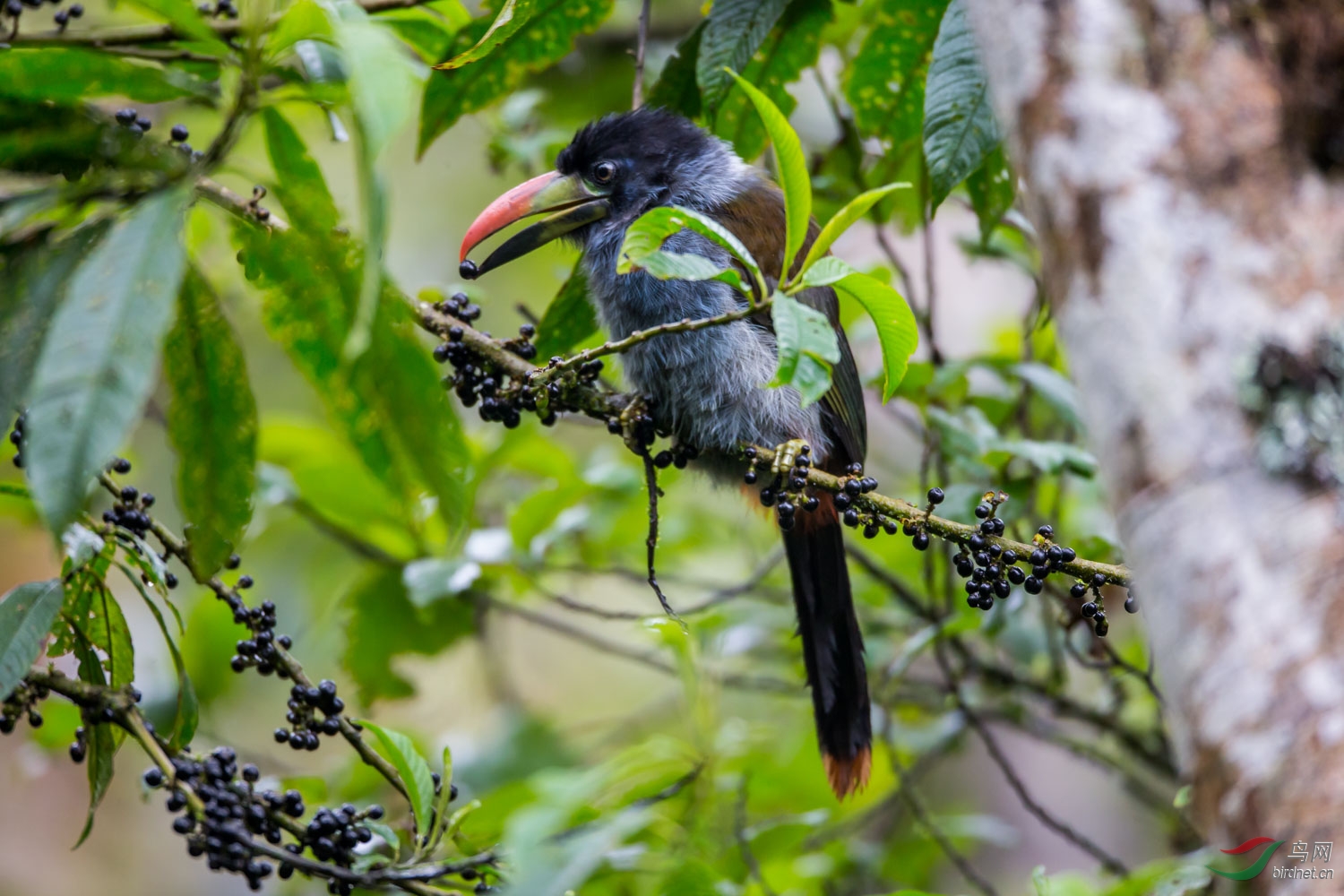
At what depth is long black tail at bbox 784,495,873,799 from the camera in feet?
9.03

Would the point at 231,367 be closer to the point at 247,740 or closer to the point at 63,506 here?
the point at 63,506

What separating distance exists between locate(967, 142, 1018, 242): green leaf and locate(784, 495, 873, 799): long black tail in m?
0.80

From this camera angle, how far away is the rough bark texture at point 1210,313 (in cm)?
99

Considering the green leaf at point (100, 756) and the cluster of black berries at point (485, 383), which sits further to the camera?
the cluster of black berries at point (485, 383)

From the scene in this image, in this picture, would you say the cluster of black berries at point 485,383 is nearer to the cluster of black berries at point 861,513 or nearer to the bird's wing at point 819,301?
the cluster of black berries at point 861,513

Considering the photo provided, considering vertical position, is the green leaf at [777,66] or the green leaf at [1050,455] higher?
the green leaf at [777,66]

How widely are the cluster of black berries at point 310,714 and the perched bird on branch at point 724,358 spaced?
3.80 feet

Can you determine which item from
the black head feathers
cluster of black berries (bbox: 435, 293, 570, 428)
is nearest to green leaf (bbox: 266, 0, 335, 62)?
cluster of black berries (bbox: 435, 293, 570, 428)

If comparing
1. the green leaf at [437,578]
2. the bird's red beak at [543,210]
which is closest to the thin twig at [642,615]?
the green leaf at [437,578]

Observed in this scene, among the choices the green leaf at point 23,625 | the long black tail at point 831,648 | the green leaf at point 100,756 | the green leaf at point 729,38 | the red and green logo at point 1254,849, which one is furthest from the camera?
the long black tail at point 831,648

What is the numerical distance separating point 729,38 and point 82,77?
1237 mm

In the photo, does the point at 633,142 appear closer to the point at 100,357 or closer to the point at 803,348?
the point at 803,348

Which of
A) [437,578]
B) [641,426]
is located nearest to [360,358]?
[641,426]

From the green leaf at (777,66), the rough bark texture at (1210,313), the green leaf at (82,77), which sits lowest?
the rough bark texture at (1210,313)
